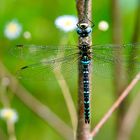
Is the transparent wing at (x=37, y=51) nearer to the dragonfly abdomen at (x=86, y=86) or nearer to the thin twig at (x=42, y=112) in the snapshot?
the dragonfly abdomen at (x=86, y=86)

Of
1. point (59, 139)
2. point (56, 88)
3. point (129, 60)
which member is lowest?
point (59, 139)

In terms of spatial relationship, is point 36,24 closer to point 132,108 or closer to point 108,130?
point 108,130

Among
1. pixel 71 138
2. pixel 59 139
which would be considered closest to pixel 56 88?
pixel 59 139

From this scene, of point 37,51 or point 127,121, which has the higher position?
point 37,51

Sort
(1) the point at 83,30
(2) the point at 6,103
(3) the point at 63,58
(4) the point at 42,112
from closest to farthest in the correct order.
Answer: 1. (1) the point at 83,30
2. (3) the point at 63,58
3. (4) the point at 42,112
4. (2) the point at 6,103


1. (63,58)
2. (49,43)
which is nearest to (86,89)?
(63,58)

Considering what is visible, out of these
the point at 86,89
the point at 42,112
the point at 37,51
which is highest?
the point at 37,51

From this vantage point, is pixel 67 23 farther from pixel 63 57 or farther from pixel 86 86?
pixel 86 86

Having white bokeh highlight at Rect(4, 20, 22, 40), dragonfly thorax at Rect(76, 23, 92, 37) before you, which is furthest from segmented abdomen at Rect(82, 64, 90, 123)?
white bokeh highlight at Rect(4, 20, 22, 40)

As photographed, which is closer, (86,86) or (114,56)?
(86,86)
